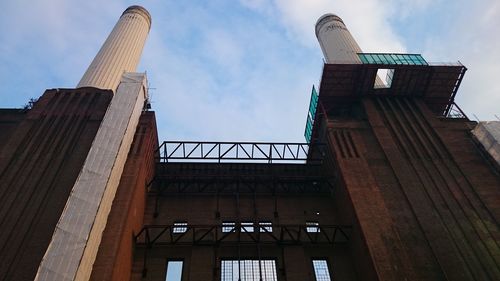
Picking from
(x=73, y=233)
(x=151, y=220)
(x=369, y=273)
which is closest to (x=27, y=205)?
(x=73, y=233)

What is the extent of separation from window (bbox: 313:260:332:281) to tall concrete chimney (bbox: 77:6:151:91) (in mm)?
22281

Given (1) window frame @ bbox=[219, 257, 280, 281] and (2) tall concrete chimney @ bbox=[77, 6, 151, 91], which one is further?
(2) tall concrete chimney @ bbox=[77, 6, 151, 91]

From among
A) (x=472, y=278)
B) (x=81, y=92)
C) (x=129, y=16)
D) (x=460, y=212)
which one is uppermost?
(x=129, y=16)

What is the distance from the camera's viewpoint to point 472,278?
19.5 metres

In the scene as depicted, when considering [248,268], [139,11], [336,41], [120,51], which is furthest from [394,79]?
[139,11]

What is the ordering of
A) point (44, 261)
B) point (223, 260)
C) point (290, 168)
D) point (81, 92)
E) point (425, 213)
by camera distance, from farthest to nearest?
point (290, 168), point (81, 92), point (223, 260), point (425, 213), point (44, 261)

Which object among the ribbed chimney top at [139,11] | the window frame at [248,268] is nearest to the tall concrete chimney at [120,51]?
the ribbed chimney top at [139,11]

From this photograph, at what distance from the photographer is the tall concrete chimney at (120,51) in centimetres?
3353

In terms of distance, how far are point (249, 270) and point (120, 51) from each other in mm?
26203

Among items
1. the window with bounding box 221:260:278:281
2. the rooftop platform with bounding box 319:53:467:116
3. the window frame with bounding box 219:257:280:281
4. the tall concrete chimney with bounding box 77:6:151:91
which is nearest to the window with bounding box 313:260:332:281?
the window frame with bounding box 219:257:280:281

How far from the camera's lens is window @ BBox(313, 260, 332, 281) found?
2419 centimetres

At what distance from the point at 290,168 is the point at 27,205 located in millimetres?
19555

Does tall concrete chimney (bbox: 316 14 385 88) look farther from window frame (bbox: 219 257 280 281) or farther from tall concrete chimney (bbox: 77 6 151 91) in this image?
tall concrete chimney (bbox: 77 6 151 91)

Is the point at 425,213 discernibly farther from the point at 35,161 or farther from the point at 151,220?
the point at 35,161
